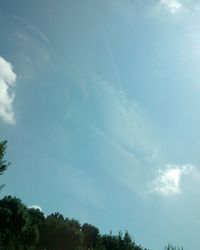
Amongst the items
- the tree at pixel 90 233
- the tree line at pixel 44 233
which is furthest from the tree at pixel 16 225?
the tree at pixel 90 233

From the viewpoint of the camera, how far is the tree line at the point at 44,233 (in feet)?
246

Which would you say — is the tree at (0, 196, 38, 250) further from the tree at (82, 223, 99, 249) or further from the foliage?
the tree at (82, 223, 99, 249)

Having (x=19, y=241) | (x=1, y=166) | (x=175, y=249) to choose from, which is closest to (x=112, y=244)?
(x=175, y=249)

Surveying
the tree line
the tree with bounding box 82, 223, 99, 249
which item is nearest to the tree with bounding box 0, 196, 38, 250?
the tree line

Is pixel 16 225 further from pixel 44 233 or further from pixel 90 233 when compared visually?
pixel 90 233

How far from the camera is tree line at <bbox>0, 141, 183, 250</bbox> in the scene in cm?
7512

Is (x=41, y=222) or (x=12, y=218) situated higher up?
(x=41, y=222)

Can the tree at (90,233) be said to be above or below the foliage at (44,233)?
above

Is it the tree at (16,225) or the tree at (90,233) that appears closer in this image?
the tree at (16,225)

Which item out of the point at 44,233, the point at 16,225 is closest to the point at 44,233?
the point at 44,233

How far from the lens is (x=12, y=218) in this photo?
250ft

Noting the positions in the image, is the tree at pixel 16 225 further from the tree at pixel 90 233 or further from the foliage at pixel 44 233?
the tree at pixel 90 233

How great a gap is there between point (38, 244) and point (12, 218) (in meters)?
9.43

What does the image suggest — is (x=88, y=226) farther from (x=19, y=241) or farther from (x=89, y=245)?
(x=19, y=241)
